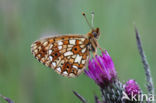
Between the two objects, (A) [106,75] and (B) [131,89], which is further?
(A) [106,75]

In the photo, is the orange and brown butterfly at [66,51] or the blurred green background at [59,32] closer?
the orange and brown butterfly at [66,51]

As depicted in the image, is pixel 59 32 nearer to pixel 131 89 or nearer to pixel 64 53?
pixel 64 53

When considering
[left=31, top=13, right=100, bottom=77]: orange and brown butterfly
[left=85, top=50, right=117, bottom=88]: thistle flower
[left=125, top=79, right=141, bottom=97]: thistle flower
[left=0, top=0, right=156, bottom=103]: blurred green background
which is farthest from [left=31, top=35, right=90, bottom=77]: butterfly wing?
[left=0, top=0, right=156, bottom=103]: blurred green background

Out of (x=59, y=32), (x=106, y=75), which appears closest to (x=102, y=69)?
(x=106, y=75)

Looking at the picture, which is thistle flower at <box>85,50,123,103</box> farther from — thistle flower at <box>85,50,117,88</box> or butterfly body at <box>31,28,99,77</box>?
butterfly body at <box>31,28,99,77</box>

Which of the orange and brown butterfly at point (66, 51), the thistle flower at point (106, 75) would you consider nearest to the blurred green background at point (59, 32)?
the thistle flower at point (106, 75)

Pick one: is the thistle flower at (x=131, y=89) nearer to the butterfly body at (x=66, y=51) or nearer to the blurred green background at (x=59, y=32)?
the butterfly body at (x=66, y=51)
